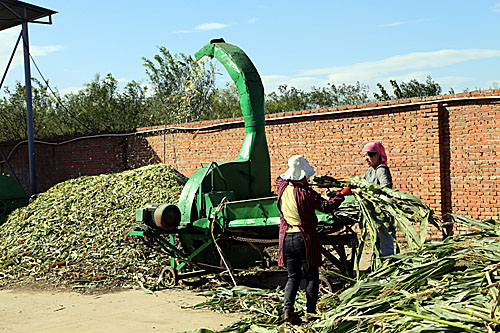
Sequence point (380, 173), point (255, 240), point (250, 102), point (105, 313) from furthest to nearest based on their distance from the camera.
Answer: point (250, 102) → point (255, 240) → point (105, 313) → point (380, 173)

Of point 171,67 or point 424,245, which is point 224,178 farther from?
point 171,67

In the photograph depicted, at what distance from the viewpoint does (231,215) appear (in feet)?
23.5

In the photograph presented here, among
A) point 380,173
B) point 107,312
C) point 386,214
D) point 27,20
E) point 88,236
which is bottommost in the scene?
point 107,312

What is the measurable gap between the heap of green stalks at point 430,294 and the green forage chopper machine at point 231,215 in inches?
52.3

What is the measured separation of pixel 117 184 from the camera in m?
10.9

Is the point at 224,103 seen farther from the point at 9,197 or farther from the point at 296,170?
the point at 296,170

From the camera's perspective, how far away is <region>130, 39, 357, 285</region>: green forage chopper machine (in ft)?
22.5

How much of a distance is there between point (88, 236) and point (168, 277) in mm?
2216

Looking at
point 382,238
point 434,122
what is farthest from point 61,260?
point 434,122

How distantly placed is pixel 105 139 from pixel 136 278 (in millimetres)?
9582

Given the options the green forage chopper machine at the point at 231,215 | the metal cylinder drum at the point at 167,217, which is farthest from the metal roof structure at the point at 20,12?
the metal cylinder drum at the point at 167,217

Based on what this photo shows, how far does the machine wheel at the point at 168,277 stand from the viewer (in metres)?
7.73

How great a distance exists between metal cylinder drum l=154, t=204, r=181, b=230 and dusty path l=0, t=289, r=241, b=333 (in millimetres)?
939

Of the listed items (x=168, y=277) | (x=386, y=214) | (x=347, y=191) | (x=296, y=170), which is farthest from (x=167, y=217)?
(x=386, y=214)
